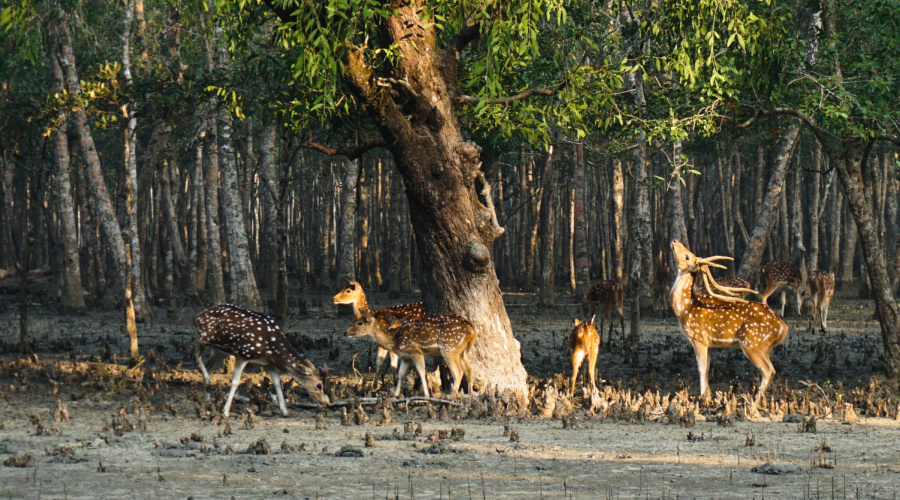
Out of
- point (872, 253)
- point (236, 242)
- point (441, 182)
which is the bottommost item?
point (872, 253)

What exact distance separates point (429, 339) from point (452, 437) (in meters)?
2.23

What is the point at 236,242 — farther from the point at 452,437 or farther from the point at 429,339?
the point at 452,437

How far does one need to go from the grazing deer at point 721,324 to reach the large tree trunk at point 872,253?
5.40 feet

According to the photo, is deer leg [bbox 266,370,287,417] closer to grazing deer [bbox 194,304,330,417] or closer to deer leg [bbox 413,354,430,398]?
grazing deer [bbox 194,304,330,417]

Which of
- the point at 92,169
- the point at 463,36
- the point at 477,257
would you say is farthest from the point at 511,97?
the point at 92,169

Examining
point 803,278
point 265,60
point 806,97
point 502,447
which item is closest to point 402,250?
point 803,278

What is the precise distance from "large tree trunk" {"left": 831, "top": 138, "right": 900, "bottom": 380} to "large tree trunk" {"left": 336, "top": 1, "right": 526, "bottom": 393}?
4955 mm

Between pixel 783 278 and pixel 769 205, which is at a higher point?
pixel 769 205

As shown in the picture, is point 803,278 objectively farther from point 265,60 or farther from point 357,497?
point 357,497

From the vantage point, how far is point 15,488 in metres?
7.02

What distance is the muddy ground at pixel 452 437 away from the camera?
7.30 m

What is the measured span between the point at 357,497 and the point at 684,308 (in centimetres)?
693

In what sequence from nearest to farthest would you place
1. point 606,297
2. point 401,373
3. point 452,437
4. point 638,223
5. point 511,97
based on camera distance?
point 452,437 < point 401,373 < point 511,97 < point 638,223 < point 606,297

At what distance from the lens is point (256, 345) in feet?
34.9
